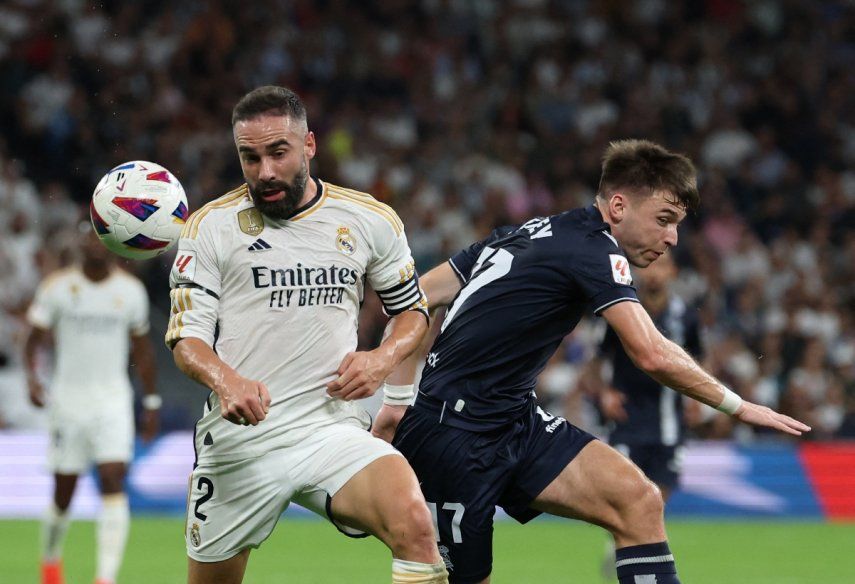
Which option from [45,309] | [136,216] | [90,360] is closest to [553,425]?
[136,216]

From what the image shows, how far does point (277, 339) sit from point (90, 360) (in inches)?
180

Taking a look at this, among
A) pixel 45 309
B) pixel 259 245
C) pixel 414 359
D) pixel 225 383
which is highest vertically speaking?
pixel 45 309

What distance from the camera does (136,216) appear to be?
586 centimetres

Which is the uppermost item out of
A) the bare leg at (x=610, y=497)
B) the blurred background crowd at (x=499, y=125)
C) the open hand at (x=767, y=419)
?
the blurred background crowd at (x=499, y=125)

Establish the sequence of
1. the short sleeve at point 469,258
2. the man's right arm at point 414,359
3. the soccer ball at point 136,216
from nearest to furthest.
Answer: the soccer ball at point 136,216, the man's right arm at point 414,359, the short sleeve at point 469,258

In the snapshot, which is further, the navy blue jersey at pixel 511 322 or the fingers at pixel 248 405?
the navy blue jersey at pixel 511 322

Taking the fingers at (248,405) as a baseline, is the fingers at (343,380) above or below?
above

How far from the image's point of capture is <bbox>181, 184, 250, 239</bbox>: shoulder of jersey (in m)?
5.38

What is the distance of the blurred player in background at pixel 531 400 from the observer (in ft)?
18.6

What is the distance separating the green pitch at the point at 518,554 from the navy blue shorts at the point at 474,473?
3690mm

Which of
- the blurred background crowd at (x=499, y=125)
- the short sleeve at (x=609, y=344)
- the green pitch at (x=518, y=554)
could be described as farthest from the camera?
the blurred background crowd at (x=499, y=125)

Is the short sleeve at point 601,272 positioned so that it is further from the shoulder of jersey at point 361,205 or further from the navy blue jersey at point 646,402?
the navy blue jersey at point 646,402

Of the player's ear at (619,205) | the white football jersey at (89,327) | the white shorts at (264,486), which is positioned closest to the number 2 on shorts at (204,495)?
the white shorts at (264,486)

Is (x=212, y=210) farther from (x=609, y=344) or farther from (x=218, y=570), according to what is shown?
(x=609, y=344)
